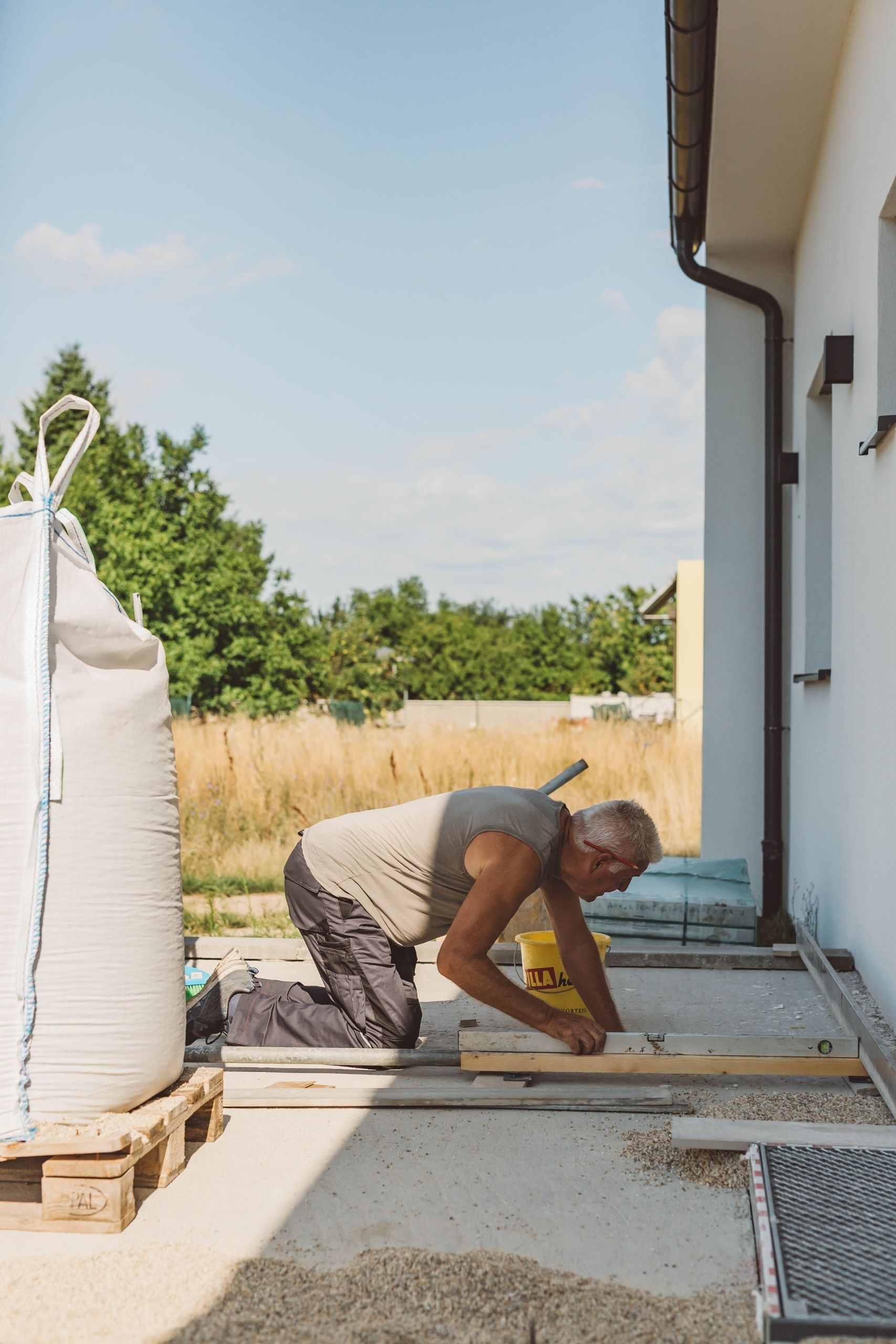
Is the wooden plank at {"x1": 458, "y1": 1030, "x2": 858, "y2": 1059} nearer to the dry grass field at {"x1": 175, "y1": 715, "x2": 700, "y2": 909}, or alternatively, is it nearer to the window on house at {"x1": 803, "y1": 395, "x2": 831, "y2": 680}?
the window on house at {"x1": 803, "y1": 395, "x2": 831, "y2": 680}

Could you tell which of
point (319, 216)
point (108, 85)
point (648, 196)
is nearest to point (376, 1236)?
point (648, 196)

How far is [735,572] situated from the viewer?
7.81 metres

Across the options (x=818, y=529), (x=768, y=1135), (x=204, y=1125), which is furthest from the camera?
(x=818, y=529)

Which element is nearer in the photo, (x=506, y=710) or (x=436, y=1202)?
(x=436, y=1202)

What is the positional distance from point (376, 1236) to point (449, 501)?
201 feet

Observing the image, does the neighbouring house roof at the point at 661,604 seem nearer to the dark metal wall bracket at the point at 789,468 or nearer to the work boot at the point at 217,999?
the dark metal wall bracket at the point at 789,468

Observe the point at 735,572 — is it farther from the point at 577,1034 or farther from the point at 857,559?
the point at 577,1034

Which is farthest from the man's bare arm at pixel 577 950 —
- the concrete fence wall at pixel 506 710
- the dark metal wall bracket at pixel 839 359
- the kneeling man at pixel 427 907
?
the concrete fence wall at pixel 506 710

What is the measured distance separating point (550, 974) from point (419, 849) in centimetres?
68

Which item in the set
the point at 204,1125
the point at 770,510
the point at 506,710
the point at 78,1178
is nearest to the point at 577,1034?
the point at 204,1125

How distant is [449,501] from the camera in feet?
206

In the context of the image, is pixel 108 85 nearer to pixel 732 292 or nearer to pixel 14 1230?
pixel 732 292

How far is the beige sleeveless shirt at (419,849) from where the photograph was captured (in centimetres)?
368

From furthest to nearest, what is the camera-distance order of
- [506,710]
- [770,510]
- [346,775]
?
[506,710] → [346,775] → [770,510]
